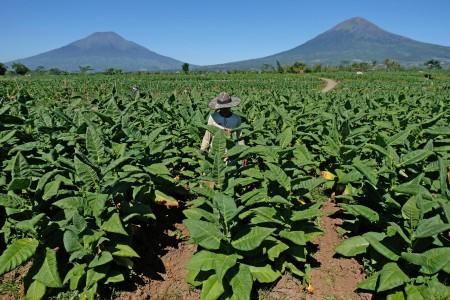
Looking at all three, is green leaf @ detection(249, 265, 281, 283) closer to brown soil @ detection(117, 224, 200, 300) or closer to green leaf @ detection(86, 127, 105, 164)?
brown soil @ detection(117, 224, 200, 300)

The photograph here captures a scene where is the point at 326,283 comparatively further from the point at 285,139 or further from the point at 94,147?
the point at 94,147

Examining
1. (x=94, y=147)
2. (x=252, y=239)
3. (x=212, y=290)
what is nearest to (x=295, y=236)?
(x=252, y=239)

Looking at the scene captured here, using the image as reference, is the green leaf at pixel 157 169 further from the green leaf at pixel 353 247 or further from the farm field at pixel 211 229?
the green leaf at pixel 353 247

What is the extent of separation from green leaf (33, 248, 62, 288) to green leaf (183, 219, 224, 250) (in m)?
1.13

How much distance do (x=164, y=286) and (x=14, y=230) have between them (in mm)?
1479

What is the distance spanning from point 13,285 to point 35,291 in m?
0.56

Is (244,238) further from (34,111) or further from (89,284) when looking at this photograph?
(34,111)

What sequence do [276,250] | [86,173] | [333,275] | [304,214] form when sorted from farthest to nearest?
[333,275] < [304,214] < [276,250] < [86,173]

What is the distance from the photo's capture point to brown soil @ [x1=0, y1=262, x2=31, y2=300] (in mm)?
3459

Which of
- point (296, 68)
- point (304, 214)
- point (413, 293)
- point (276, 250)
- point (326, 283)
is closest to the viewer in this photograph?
point (413, 293)

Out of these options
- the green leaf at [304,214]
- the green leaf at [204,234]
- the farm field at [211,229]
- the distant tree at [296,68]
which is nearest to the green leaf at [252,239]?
the farm field at [211,229]

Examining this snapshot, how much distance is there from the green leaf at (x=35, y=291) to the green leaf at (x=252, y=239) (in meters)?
1.61

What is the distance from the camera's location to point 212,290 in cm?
315

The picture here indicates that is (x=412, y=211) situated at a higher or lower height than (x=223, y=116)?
lower
